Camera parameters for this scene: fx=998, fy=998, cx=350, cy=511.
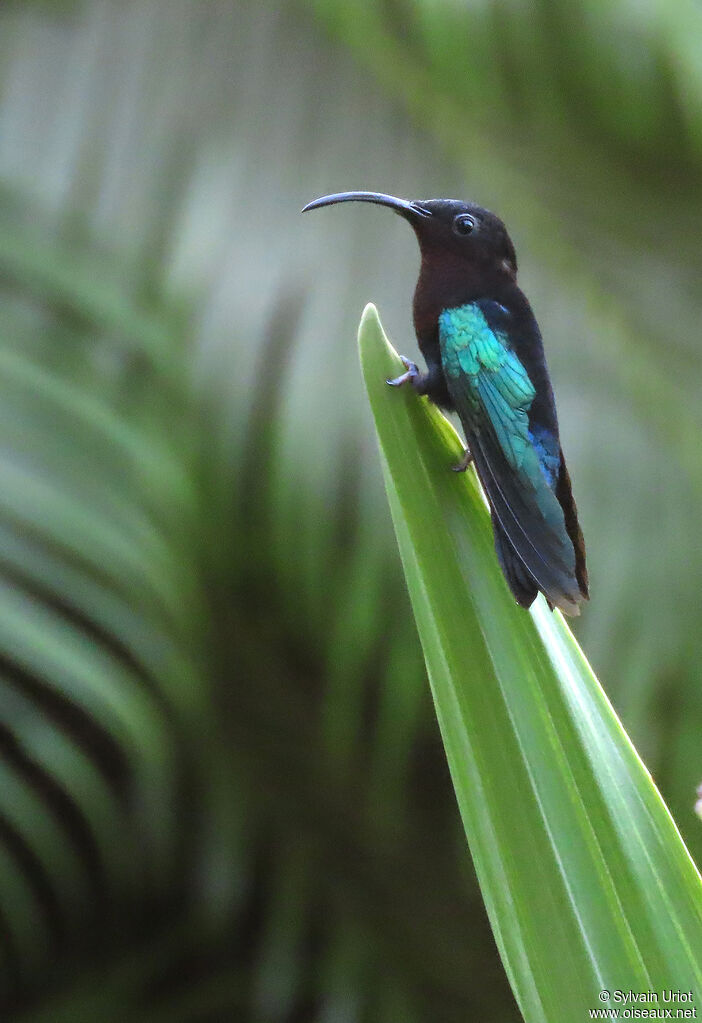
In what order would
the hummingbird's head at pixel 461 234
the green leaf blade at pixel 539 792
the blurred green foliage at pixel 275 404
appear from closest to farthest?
the green leaf blade at pixel 539 792
the hummingbird's head at pixel 461 234
the blurred green foliage at pixel 275 404

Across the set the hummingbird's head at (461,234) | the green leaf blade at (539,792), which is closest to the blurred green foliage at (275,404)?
the hummingbird's head at (461,234)

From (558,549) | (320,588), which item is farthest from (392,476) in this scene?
(320,588)

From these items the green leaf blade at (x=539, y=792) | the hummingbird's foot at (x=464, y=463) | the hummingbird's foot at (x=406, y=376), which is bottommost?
the green leaf blade at (x=539, y=792)

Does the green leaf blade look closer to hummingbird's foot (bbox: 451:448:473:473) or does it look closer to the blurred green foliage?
hummingbird's foot (bbox: 451:448:473:473)

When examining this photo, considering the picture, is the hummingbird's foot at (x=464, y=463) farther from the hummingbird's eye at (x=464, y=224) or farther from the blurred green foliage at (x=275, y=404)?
the blurred green foliage at (x=275, y=404)

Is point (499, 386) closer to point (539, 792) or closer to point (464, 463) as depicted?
point (464, 463)

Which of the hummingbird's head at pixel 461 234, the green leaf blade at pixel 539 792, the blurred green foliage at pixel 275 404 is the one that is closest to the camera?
the green leaf blade at pixel 539 792

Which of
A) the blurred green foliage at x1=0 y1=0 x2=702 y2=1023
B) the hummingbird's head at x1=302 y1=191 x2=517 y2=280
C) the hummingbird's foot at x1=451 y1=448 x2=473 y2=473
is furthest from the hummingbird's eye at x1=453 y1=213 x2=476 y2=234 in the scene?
the blurred green foliage at x1=0 y1=0 x2=702 y2=1023

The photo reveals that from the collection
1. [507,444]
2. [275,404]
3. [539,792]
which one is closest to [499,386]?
[507,444]
